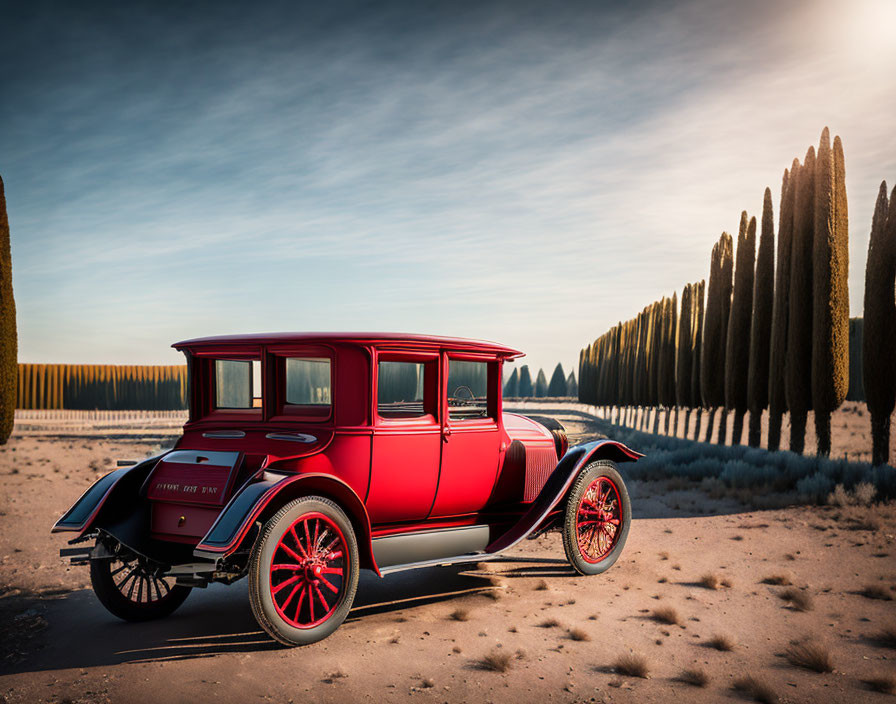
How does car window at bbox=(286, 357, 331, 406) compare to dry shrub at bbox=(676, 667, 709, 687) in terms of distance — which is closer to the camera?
dry shrub at bbox=(676, 667, 709, 687)

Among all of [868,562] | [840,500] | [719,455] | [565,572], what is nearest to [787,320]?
[719,455]

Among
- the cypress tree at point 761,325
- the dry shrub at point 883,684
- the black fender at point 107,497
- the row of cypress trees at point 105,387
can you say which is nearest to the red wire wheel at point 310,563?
the black fender at point 107,497

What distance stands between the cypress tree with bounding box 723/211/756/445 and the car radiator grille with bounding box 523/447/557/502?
15.3 meters

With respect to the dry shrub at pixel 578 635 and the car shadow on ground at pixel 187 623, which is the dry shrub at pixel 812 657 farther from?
the car shadow on ground at pixel 187 623

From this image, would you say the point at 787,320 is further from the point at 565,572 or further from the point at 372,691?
the point at 372,691

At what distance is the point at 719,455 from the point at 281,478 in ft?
48.4

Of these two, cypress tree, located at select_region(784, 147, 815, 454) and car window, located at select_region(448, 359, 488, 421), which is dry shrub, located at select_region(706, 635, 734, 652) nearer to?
car window, located at select_region(448, 359, 488, 421)

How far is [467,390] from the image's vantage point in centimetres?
671

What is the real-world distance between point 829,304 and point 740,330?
5223 millimetres

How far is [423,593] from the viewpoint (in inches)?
263

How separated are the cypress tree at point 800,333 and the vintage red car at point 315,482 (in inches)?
486

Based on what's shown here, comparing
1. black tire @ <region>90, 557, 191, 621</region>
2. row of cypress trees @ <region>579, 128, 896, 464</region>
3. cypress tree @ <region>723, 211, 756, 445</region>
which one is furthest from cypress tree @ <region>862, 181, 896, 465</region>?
black tire @ <region>90, 557, 191, 621</region>

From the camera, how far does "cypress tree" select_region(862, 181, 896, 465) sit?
14750 mm

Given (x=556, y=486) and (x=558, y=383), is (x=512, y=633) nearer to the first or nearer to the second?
(x=556, y=486)
